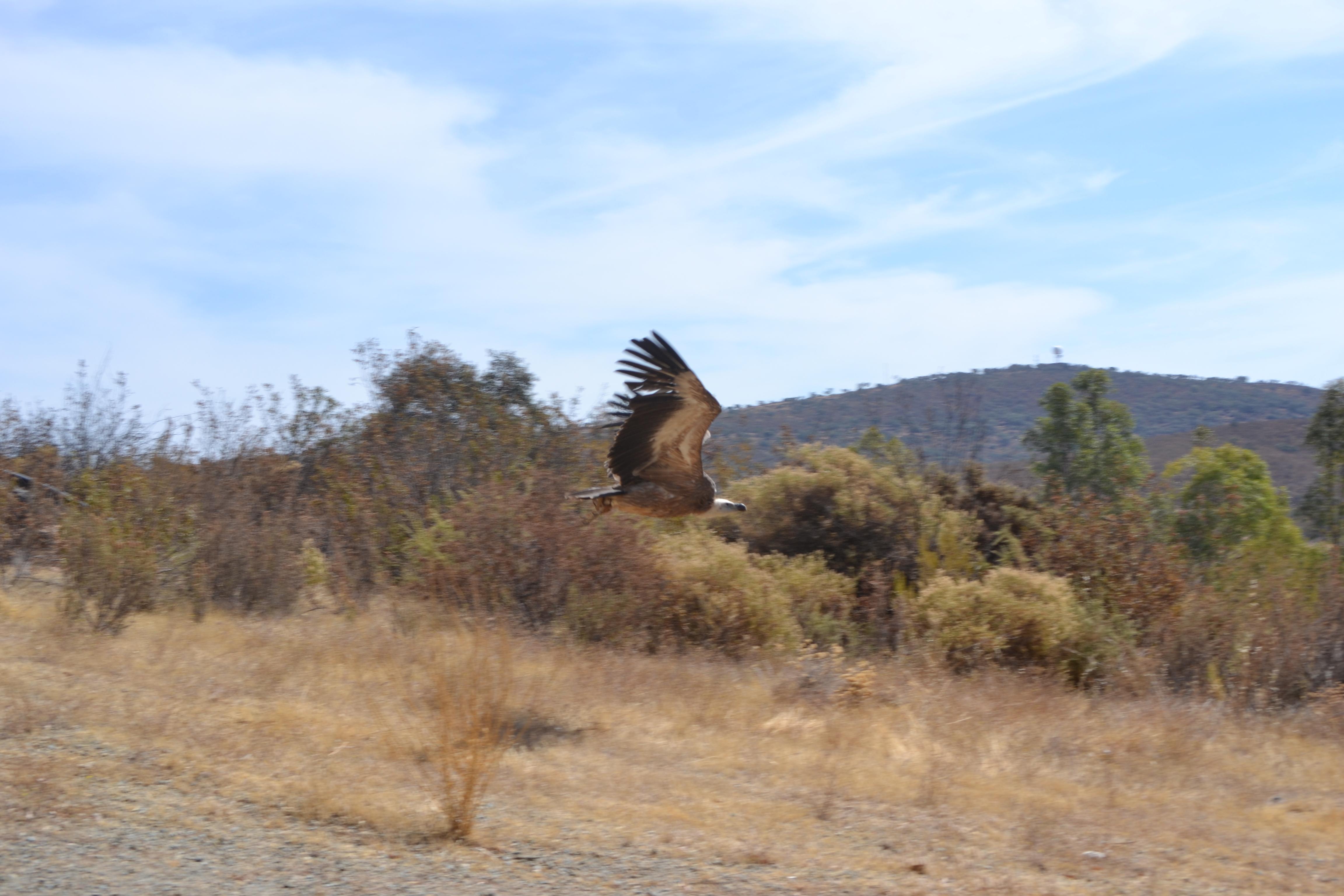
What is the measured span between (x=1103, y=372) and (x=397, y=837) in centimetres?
2539

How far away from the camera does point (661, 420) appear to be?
920 centimetres

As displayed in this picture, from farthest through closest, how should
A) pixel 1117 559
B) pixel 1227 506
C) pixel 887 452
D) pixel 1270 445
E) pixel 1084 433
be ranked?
1. pixel 1270 445
2. pixel 1084 433
3. pixel 887 452
4. pixel 1227 506
5. pixel 1117 559

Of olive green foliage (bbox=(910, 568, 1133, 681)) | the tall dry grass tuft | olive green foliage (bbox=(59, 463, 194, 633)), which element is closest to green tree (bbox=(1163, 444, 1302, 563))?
olive green foliage (bbox=(910, 568, 1133, 681))

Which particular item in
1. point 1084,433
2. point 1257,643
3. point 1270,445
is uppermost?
point 1270,445

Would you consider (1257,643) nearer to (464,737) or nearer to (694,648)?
(694,648)

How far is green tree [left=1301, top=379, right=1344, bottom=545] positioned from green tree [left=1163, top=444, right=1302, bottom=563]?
0.61 metres

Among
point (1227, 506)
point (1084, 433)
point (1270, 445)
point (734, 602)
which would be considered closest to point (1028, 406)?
point (1270, 445)

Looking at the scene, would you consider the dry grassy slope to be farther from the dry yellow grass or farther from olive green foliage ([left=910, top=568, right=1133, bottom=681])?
the dry yellow grass

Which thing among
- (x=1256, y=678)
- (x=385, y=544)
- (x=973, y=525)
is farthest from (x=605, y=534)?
(x=1256, y=678)

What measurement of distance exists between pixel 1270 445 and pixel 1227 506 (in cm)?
5538

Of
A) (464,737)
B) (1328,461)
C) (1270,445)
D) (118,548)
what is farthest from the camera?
(1270,445)

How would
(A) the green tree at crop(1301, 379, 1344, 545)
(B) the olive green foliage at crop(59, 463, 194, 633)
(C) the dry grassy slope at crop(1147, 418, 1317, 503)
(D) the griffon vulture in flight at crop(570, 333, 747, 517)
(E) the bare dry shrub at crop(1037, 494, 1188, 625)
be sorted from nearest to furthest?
(D) the griffon vulture in flight at crop(570, 333, 747, 517)
(B) the olive green foliage at crop(59, 463, 194, 633)
(E) the bare dry shrub at crop(1037, 494, 1188, 625)
(A) the green tree at crop(1301, 379, 1344, 545)
(C) the dry grassy slope at crop(1147, 418, 1317, 503)

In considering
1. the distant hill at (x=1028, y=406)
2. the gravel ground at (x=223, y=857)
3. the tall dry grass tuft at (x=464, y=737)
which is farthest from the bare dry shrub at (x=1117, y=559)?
the distant hill at (x=1028, y=406)

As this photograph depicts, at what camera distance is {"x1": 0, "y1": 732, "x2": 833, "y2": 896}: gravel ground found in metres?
6.22
